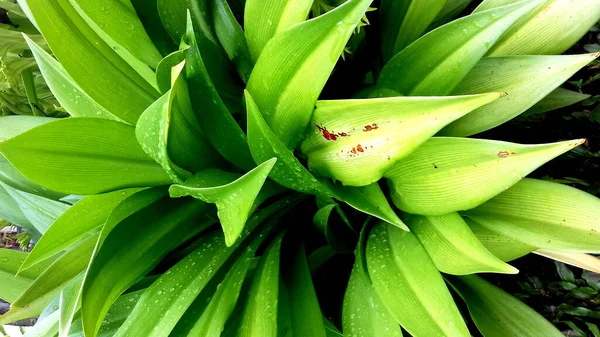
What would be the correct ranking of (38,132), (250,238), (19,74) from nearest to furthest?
(38,132) → (250,238) → (19,74)

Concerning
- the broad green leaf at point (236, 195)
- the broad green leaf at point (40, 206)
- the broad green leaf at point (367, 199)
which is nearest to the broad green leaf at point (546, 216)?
the broad green leaf at point (367, 199)

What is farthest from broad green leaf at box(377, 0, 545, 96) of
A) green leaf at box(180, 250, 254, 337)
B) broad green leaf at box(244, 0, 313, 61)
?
green leaf at box(180, 250, 254, 337)

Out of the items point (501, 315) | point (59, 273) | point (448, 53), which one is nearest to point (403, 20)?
point (448, 53)

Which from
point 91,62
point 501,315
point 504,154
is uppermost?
point 91,62

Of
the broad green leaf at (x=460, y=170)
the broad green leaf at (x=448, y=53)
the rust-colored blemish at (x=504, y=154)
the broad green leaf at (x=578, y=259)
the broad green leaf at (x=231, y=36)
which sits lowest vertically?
the broad green leaf at (x=578, y=259)

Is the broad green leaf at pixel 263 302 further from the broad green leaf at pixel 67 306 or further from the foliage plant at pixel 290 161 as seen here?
the broad green leaf at pixel 67 306

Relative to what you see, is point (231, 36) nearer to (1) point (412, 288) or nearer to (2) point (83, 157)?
(2) point (83, 157)

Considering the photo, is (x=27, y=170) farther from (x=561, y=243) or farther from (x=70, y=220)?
(x=561, y=243)

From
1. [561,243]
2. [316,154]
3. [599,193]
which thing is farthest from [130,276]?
[599,193]
